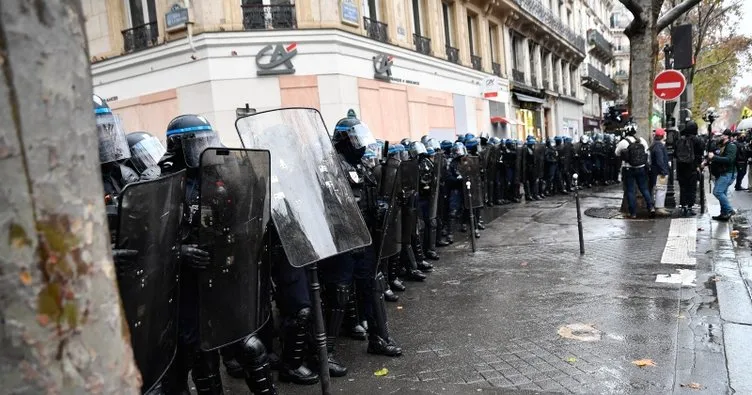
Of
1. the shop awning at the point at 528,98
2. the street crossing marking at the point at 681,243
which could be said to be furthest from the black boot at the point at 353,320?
the shop awning at the point at 528,98

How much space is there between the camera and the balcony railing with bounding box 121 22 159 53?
15.0m

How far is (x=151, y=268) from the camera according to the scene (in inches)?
90.7

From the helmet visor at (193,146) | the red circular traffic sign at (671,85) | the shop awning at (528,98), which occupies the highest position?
the shop awning at (528,98)

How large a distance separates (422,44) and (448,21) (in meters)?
2.80

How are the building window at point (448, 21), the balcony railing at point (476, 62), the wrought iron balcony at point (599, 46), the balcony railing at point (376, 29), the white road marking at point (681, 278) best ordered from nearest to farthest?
the white road marking at point (681, 278), the balcony railing at point (376, 29), the building window at point (448, 21), the balcony railing at point (476, 62), the wrought iron balcony at point (599, 46)

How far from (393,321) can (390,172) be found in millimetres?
1601

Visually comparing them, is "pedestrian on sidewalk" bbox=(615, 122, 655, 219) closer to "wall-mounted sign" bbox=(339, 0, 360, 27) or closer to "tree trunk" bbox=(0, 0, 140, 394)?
"wall-mounted sign" bbox=(339, 0, 360, 27)

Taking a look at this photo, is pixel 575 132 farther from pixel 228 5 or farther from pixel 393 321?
pixel 393 321

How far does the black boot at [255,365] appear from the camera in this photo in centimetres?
314

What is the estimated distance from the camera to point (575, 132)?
121ft

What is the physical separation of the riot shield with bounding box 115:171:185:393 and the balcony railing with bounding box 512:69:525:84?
25.6 m

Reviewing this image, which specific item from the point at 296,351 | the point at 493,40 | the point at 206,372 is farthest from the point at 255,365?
the point at 493,40

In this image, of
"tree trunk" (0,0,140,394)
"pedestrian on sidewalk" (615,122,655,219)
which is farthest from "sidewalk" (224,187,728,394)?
"tree trunk" (0,0,140,394)

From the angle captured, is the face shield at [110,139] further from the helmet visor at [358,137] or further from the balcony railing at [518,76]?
the balcony railing at [518,76]
